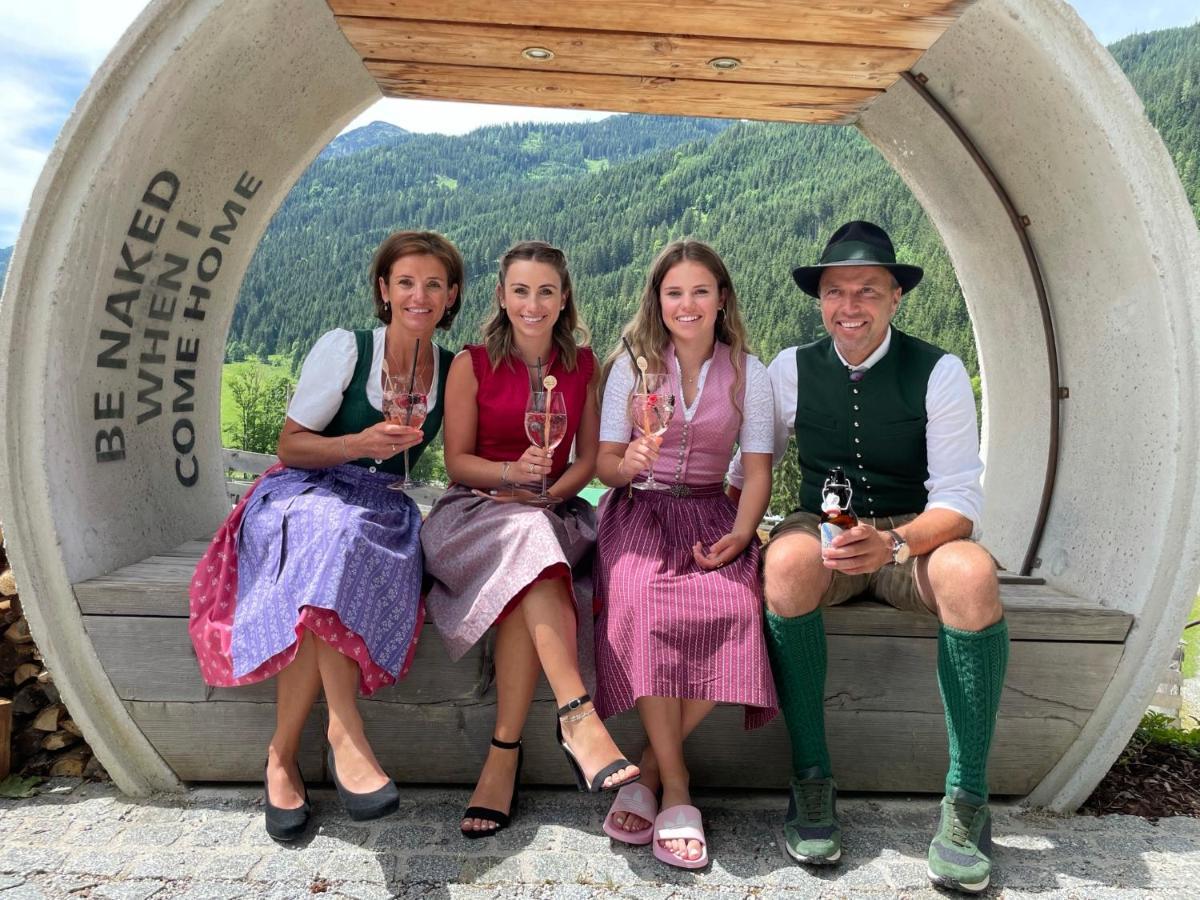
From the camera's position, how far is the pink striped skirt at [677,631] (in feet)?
8.98

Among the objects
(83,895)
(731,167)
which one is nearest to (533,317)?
(83,895)

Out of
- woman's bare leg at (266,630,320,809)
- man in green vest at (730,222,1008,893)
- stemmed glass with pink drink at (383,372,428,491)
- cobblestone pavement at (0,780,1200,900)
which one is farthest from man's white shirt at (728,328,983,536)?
woman's bare leg at (266,630,320,809)

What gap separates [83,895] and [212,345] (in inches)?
96.3

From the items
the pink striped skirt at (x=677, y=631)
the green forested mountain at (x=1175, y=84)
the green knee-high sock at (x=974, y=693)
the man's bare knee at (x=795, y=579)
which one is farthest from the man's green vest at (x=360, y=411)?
the green forested mountain at (x=1175, y=84)

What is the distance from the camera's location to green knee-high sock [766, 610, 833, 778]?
9.28 ft

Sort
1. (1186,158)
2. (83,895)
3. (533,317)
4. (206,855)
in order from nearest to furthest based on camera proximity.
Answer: (83,895), (206,855), (533,317), (1186,158)

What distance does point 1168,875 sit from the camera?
2795 mm

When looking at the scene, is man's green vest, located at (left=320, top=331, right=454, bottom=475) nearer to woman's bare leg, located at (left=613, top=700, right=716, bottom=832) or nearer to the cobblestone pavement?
the cobblestone pavement

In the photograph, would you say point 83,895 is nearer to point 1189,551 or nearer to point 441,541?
point 441,541

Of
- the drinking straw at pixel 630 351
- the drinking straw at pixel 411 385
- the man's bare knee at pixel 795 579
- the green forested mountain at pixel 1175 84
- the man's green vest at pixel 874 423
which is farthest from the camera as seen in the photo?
the green forested mountain at pixel 1175 84

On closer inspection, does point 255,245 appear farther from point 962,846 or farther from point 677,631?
point 962,846

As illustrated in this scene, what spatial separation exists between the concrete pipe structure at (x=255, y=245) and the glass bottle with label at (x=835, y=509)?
121 cm

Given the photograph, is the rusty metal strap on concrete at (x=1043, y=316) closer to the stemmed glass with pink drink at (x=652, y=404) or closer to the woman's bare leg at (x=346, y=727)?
the stemmed glass with pink drink at (x=652, y=404)

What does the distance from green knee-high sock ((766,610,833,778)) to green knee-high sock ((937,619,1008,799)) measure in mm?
391
